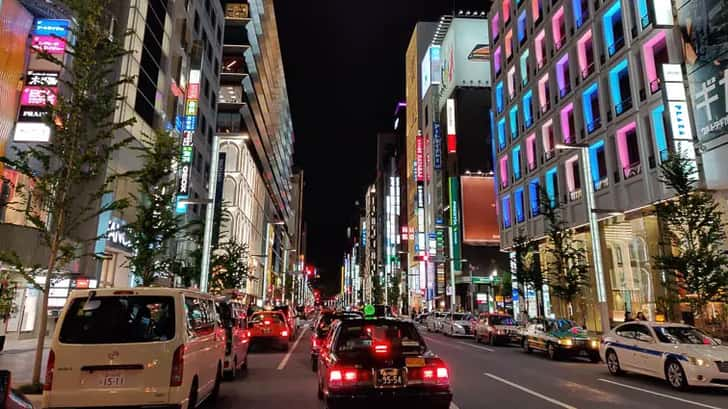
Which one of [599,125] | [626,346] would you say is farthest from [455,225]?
[626,346]

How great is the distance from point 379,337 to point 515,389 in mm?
4326

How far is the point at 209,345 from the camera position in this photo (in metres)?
8.70

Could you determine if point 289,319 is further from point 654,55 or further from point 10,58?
point 654,55

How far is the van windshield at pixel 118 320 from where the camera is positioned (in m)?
6.76

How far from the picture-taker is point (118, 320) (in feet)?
22.8

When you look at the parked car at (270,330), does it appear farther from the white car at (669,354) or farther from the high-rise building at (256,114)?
the high-rise building at (256,114)

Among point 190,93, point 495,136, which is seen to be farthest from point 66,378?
point 495,136

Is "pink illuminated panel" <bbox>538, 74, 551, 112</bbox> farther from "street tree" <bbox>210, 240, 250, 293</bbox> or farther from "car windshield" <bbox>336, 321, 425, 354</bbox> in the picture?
"car windshield" <bbox>336, 321, 425, 354</bbox>

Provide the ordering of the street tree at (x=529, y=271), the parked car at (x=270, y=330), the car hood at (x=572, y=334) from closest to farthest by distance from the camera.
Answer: the car hood at (x=572, y=334), the parked car at (x=270, y=330), the street tree at (x=529, y=271)

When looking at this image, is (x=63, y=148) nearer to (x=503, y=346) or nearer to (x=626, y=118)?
(x=503, y=346)

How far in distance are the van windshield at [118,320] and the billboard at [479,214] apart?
5617cm

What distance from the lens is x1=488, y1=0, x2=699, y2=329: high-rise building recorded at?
78.2 feet

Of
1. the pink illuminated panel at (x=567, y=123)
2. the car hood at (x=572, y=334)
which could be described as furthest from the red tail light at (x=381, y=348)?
the pink illuminated panel at (x=567, y=123)

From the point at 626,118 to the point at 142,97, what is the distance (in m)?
27.8
